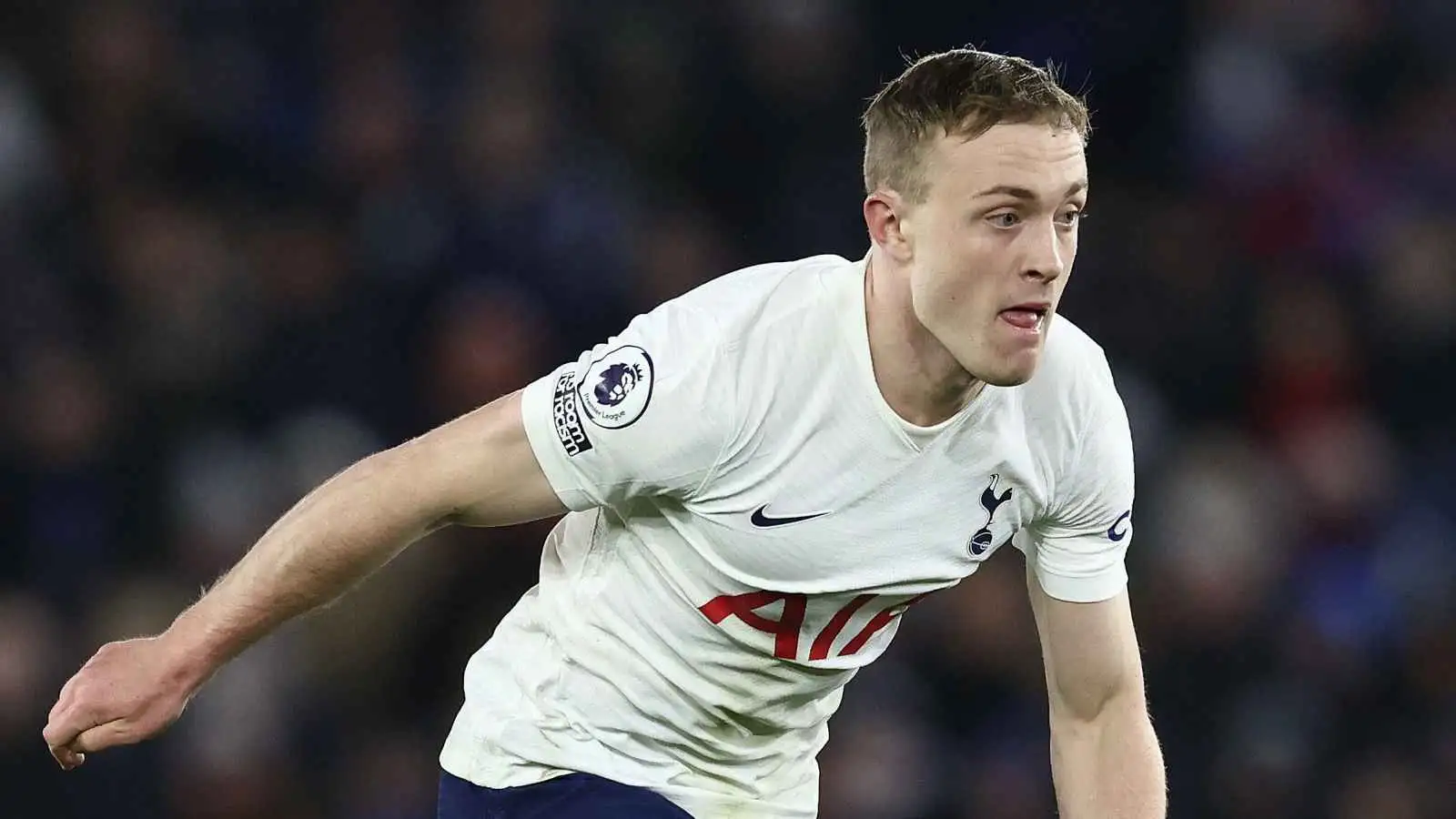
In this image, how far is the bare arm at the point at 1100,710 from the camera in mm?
3174

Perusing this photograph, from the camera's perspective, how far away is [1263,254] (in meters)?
6.66

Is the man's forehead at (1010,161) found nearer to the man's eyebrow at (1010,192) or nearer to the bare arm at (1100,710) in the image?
the man's eyebrow at (1010,192)

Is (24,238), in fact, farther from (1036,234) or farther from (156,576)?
(1036,234)

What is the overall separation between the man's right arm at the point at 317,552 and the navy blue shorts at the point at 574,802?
17.3 inches

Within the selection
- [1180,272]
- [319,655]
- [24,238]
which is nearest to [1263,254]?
[1180,272]

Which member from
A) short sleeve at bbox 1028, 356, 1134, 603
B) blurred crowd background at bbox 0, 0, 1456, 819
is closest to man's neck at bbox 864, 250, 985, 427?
short sleeve at bbox 1028, 356, 1134, 603

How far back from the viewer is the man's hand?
290cm

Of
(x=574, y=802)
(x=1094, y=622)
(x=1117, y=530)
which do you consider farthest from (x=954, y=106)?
(x=574, y=802)

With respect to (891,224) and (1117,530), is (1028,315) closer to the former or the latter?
(891,224)

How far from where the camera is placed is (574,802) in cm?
303

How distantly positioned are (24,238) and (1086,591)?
3994 mm

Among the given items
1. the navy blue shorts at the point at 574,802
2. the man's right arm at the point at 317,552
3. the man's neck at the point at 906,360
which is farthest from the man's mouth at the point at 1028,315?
the navy blue shorts at the point at 574,802

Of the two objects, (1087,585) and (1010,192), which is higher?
(1010,192)

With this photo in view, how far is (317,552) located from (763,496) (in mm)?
676
